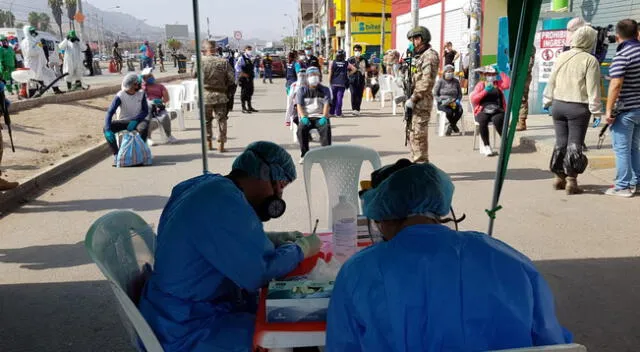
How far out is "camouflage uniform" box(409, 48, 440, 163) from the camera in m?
6.92

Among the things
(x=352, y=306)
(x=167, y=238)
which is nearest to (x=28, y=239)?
(x=167, y=238)

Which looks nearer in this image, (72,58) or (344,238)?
(344,238)

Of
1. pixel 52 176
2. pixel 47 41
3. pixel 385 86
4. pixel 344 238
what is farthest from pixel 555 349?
pixel 47 41

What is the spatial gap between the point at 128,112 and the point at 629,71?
7251 millimetres

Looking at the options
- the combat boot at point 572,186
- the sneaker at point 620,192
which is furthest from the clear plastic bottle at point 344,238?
the sneaker at point 620,192

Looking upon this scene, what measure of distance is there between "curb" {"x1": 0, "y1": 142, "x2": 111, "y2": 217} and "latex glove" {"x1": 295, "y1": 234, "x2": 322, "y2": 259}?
523 centimetres

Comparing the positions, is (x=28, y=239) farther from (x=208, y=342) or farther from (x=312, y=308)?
(x=312, y=308)

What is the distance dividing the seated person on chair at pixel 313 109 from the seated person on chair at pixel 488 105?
2528 millimetres

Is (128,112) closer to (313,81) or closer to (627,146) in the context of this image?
(313,81)

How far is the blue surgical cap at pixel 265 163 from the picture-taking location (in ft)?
8.11

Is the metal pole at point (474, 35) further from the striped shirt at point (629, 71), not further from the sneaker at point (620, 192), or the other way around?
the striped shirt at point (629, 71)

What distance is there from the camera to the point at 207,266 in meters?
2.15

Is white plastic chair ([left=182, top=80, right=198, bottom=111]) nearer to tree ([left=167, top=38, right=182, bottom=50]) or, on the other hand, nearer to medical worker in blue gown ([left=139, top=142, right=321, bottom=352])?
medical worker in blue gown ([left=139, top=142, right=321, bottom=352])

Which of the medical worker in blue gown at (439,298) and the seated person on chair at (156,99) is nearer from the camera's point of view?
the medical worker in blue gown at (439,298)
